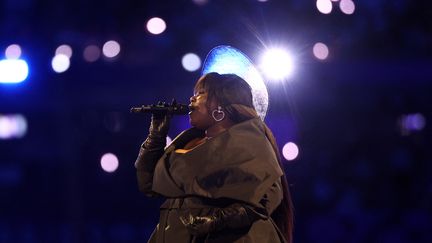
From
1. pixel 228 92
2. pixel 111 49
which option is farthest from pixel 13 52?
pixel 228 92

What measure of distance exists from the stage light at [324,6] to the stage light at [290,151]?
1.07 m

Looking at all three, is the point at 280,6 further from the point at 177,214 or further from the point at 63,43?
the point at 177,214

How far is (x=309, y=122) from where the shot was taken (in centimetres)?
536

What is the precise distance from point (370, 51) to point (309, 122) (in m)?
0.74

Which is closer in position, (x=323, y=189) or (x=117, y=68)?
(x=323, y=189)

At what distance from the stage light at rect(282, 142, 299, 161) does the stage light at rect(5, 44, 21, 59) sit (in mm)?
2323

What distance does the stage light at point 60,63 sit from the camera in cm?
547

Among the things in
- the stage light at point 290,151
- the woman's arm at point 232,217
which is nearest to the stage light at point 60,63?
the stage light at point 290,151

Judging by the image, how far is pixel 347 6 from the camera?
5.41 metres

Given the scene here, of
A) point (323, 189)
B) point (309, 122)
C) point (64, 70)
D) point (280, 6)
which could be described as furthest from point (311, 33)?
point (64, 70)

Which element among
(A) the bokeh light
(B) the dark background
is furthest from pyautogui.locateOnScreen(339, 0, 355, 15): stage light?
(A) the bokeh light

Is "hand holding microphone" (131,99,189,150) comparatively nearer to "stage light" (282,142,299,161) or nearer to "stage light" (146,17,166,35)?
"stage light" (282,142,299,161)

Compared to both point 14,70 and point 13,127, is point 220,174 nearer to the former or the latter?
point 14,70

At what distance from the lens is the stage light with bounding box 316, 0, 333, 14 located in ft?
17.5
